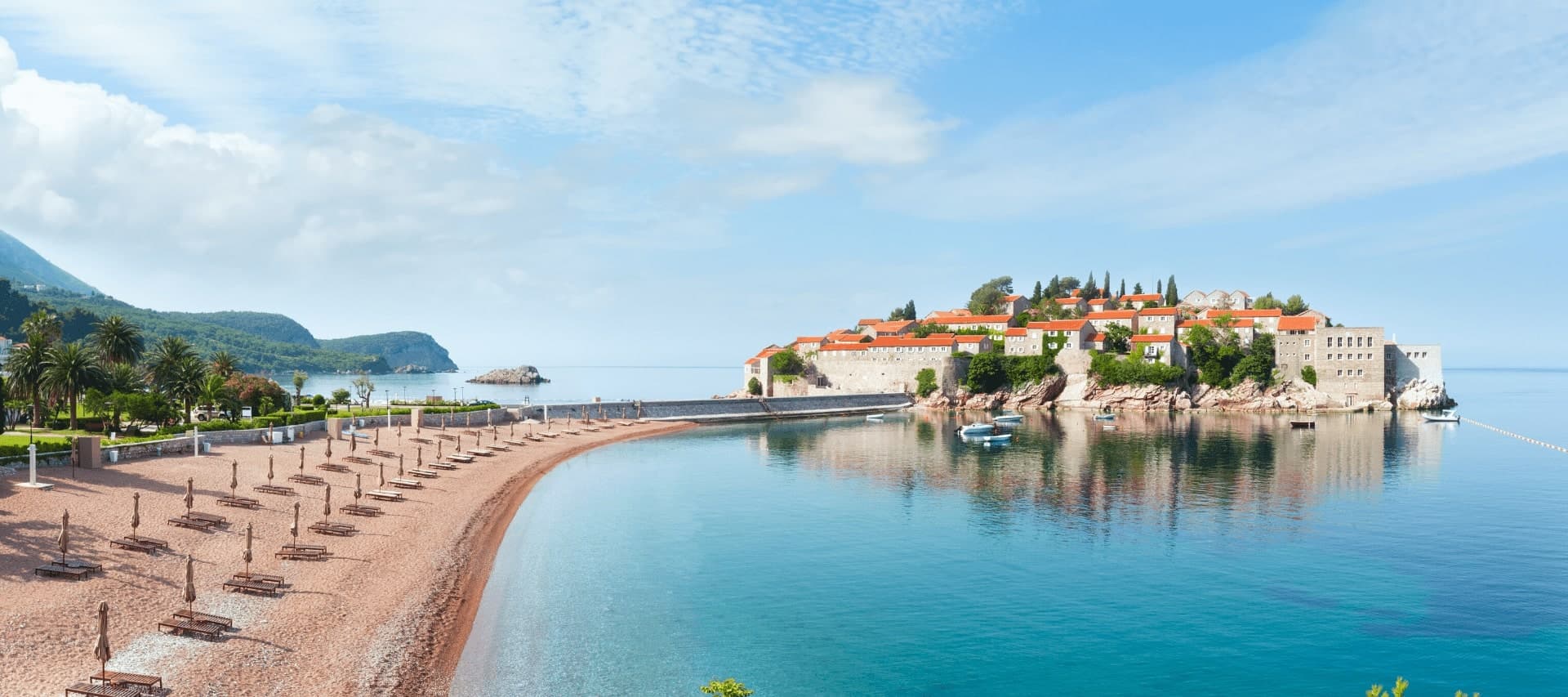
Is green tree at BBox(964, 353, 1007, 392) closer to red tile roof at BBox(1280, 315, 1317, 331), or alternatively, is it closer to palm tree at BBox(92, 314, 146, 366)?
red tile roof at BBox(1280, 315, 1317, 331)

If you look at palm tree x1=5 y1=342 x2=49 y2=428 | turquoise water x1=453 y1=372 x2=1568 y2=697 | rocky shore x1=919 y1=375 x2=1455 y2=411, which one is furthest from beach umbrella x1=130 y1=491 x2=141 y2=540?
rocky shore x1=919 y1=375 x2=1455 y2=411

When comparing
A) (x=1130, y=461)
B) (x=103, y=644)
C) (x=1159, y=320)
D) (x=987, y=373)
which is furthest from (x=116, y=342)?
(x=1159, y=320)

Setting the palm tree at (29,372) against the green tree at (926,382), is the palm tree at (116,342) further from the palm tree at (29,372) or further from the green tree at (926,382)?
the green tree at (926,382)

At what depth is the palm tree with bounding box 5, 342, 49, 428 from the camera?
50.9 meters

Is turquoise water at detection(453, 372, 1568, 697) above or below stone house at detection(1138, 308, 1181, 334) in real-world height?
below

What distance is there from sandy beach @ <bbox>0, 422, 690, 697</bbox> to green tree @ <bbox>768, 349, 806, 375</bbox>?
9345 cm

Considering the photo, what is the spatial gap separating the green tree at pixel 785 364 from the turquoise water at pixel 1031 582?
73.4 meters

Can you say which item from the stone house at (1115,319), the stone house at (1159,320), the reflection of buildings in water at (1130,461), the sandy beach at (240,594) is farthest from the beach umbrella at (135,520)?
the stone house at (1159,320)

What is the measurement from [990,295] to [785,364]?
51.4m

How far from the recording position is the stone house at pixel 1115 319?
130 meters

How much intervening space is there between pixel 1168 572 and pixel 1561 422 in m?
119

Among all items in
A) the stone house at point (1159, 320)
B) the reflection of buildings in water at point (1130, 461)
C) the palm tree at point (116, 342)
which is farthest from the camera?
the stone house at point (1159, 320)

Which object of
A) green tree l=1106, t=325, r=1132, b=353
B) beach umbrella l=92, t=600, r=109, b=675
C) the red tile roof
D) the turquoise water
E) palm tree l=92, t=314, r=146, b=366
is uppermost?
the red tile roof

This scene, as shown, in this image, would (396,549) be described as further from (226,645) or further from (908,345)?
(908,345)
